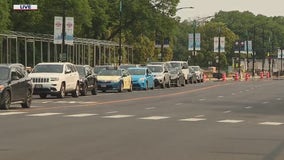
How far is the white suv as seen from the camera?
35.3 m

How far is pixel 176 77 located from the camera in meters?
60.8

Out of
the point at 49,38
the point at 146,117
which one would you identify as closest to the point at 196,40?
the point at 49,38

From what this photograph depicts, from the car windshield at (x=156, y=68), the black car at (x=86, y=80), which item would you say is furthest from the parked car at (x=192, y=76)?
the black car at (x=86, y=80)

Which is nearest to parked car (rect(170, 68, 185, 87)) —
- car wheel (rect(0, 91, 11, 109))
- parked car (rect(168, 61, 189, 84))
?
parked car (rect(168, 61, 189, 84))

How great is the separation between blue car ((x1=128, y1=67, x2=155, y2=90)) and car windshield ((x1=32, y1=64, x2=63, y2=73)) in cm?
1419

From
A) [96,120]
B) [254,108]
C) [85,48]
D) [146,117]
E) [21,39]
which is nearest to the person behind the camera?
[96,120]

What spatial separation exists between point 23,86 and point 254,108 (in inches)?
363

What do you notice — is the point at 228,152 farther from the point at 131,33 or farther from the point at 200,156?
the point at 131,33

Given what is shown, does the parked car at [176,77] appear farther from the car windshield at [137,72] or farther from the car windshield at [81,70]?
the car windshield at [81,70]

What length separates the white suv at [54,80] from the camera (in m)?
35.3

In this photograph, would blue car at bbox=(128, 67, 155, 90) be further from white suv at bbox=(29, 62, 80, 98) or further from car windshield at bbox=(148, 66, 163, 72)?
white suv at bbox=(29, 62, 80, 98)

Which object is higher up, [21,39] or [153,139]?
[21,39]

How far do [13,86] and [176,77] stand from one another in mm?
35531

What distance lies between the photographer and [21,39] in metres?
62.8
